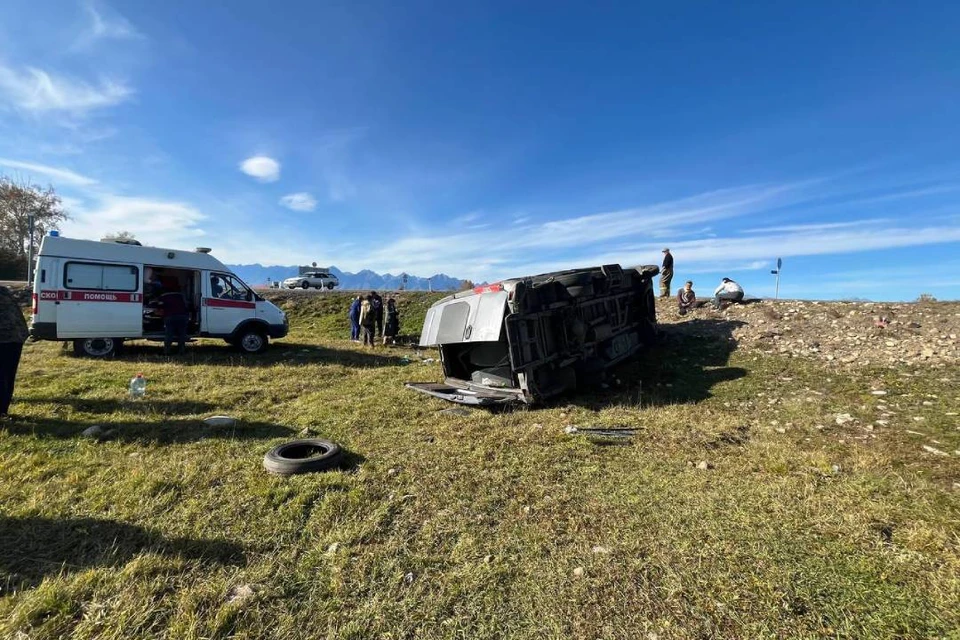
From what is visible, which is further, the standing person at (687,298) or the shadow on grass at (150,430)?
the standing person at (687,298)

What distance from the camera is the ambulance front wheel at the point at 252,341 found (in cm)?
1120

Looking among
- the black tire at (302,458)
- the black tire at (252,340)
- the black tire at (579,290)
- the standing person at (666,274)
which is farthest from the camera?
the standing person at (666,274)

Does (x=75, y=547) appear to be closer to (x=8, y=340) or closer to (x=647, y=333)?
(x=8, y=340)

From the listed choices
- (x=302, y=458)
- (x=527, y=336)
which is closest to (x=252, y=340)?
(x=302, y=458)

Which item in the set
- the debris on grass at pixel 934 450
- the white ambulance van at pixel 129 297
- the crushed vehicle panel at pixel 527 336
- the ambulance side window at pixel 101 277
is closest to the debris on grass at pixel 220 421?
the crushed vehicle panel at pixel 527 336

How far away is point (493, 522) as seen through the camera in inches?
126

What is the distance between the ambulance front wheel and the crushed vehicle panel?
20.2 ft

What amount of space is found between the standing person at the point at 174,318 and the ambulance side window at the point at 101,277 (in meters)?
0.77

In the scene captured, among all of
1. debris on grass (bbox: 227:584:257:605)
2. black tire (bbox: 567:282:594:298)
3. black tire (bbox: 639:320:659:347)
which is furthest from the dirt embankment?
debris on grass (bbox: 227:584:257:605)

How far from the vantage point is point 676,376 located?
7.72 meters

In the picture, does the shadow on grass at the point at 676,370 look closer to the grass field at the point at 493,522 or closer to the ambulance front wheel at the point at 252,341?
the grass field at the point at 493,522

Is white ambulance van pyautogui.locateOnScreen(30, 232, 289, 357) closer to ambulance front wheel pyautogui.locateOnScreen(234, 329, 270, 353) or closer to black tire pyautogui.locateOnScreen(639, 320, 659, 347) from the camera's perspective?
ambulance front wheel pyautogui.locateOnScreen(234, 329, 270, 353)

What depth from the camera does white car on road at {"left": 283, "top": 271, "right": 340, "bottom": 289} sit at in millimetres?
26500

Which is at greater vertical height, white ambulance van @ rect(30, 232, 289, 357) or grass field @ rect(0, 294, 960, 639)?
white ambulance van @ rect(30, 232, 289, 357)
